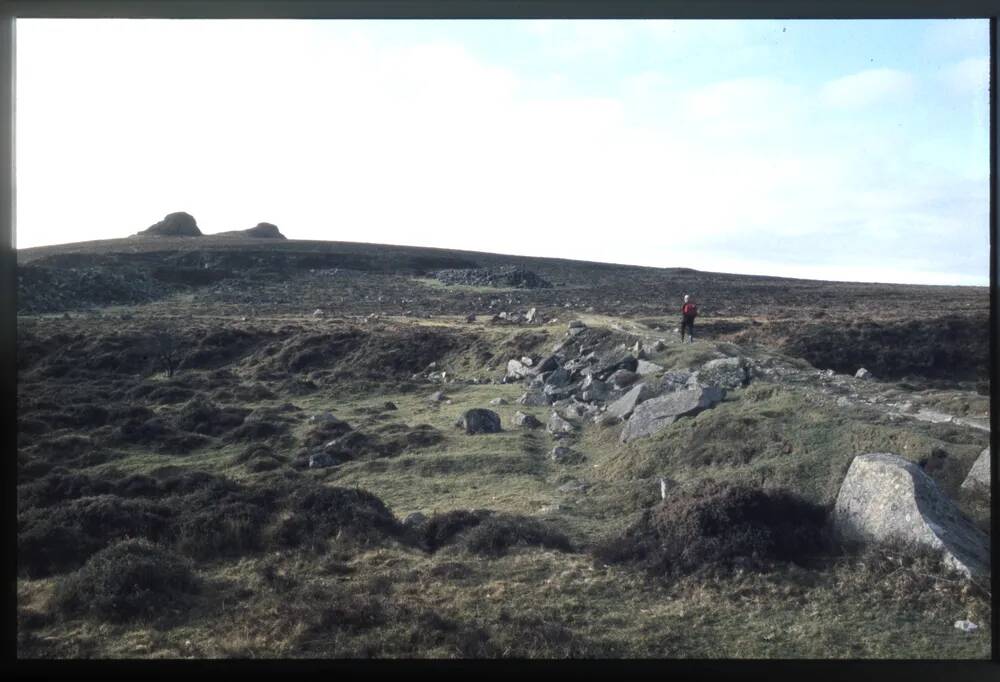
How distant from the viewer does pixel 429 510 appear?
11.3m

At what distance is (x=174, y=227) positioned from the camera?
74312 mm

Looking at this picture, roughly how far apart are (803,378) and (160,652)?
499 inches

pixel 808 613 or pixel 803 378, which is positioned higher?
pixel 803 378

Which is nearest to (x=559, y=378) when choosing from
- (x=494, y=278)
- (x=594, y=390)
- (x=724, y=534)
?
(x=594, y=390)

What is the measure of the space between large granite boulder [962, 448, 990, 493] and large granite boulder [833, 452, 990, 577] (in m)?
0.95

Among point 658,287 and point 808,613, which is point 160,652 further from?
point 658,287

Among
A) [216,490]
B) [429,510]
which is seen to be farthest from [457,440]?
[216,490]

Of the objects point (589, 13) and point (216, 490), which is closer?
point (589, 13)

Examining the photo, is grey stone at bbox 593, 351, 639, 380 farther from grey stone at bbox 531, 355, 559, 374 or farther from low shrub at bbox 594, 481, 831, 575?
low shrub at bbox 594, 481, 831, 575

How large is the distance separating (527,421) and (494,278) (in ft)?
115

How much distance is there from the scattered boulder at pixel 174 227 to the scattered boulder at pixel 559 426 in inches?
2603

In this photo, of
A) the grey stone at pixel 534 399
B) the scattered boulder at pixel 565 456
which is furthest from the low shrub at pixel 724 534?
the grey stone at pixel 534 399

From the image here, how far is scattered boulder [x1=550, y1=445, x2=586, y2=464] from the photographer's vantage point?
45.4ft

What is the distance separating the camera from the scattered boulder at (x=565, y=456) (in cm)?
1384
